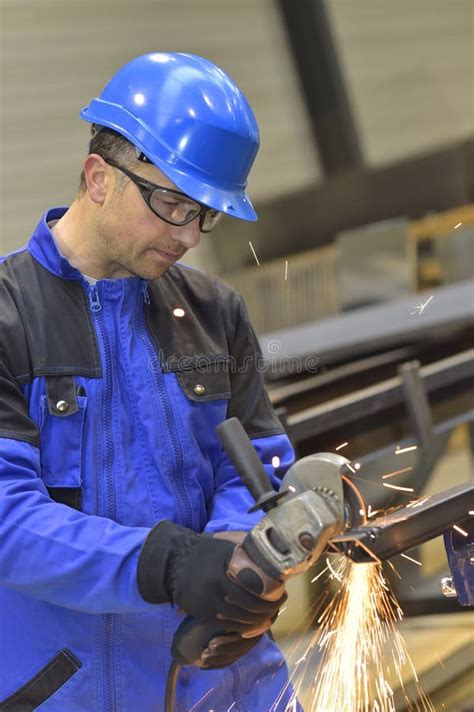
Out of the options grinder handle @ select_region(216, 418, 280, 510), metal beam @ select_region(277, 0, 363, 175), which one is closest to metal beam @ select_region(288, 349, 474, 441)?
grinder handle @ select_region(216, 418, 280, 510)

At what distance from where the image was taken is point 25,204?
22.7 ft

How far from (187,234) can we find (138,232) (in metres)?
0.08

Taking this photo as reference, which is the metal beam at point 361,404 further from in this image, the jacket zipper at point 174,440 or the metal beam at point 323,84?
the metal beam at point 323,84

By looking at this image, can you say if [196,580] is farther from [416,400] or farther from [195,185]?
[416,400]

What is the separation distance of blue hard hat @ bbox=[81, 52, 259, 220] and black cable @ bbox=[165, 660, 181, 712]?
2.39 feet

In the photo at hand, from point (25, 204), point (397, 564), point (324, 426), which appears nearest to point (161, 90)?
point (324, 426)

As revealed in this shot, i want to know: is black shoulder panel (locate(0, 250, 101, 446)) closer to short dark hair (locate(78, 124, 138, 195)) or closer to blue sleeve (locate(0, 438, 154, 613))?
blue sleeve (locate(0, 438, 154, 613))

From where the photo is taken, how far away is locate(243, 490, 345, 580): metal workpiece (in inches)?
56.6

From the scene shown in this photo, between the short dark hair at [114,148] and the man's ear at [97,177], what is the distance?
0.05ft

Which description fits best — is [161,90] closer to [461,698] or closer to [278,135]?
[461,698]

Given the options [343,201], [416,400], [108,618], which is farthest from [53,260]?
[343,201]

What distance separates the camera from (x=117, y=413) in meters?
1.70

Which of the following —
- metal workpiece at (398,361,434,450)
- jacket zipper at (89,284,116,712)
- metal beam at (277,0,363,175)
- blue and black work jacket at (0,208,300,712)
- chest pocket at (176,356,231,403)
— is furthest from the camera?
metal beam at (277,0,363,175)

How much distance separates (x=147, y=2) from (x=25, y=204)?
1.87m
